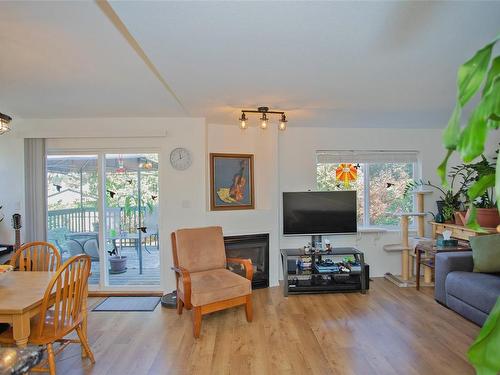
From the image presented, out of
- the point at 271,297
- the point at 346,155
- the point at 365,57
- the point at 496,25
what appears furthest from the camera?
the point at 346,155

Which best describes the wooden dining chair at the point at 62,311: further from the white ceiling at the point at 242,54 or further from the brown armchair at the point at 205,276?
the white ceiling at the point at 242,54

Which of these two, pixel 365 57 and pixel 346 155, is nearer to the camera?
pixel 365 57

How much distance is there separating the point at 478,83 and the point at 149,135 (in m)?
3.60

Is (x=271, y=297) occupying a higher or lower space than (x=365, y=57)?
lower

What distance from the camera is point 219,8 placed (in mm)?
1441

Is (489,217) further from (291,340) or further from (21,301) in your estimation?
(21,301)

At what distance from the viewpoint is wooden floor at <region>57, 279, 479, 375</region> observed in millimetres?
2227

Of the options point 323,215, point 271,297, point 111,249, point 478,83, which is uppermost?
point 478,83

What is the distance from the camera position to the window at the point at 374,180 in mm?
4422

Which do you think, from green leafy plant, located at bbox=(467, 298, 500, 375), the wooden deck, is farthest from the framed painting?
green leafy plant, located at bbox=(467, 298, 500, 375)

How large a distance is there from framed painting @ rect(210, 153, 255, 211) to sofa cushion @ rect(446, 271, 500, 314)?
2507mm

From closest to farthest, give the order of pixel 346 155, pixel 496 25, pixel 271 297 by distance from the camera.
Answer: pixel 496 25 → pixel 271 297 → pixel 346 155

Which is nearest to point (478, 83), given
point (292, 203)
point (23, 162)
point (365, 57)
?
point (365, 57)

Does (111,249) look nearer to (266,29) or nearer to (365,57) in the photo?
(266,29)
